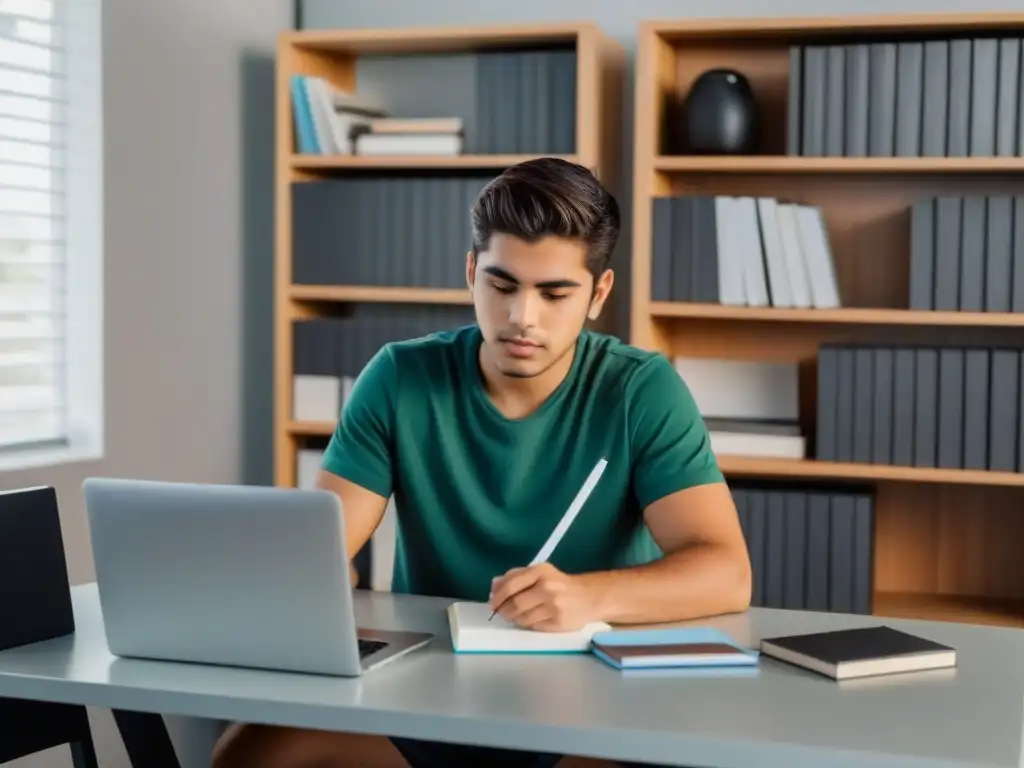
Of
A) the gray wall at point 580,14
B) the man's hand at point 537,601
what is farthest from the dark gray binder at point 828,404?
the man's hand at point 537,601

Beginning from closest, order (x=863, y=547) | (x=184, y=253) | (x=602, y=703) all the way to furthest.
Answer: (x=602, y=703)
(x=863, y=547)
(x=184, y=253)

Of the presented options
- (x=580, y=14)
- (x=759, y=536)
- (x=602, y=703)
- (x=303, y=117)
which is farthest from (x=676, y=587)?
(x=580, y=14)

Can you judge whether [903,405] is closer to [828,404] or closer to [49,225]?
[828,404]

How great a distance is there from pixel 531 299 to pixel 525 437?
209 millimetres

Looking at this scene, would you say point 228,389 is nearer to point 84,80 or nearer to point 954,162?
point 84,80

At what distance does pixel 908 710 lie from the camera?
4.50ft

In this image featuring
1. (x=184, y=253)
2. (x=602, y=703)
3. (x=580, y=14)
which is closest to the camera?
(x=602, y=703)

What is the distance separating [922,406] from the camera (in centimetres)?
311

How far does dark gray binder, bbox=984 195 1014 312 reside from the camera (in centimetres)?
304

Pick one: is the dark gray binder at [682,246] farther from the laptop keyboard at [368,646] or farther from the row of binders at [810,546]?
the laptop keyboard at [368,646]

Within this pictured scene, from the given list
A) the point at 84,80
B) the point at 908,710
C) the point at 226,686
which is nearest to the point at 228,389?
the point at 84,80

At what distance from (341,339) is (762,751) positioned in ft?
7.46

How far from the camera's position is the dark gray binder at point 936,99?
3.06 metres

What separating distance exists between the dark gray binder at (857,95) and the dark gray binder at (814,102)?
0.05 meters
